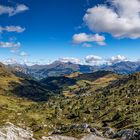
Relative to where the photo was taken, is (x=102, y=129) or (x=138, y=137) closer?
(x=138, y=137)

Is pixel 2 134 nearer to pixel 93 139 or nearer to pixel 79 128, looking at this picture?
pixel 93 139

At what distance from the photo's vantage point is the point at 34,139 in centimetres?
15938

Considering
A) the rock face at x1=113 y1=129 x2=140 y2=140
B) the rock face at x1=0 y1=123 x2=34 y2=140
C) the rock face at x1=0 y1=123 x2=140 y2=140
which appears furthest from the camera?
the rock face at x1=113 y1=129 x2=140 y2=140

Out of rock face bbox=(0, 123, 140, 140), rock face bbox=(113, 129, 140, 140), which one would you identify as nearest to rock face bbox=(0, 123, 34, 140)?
rock face bbox=(0, 123, 140, 140)

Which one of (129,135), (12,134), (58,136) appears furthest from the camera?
(58,136)

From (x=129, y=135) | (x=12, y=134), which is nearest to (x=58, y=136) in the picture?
(x=12, y=134)

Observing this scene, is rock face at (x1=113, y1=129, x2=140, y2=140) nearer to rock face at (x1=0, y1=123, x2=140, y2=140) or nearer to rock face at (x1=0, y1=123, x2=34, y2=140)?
rock face at (x1=0, y1=123, x2=140, y2=140)

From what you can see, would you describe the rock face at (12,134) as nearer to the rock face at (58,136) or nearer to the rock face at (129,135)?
the rock face at (58,136)

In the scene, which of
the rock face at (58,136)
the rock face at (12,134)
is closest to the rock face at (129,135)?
the rock face at (58,136)

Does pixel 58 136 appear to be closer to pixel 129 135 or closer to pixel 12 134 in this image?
pixel 12 134

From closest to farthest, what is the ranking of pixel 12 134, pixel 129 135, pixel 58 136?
pixel 12 134, pixel 129 135, pixel 58 136

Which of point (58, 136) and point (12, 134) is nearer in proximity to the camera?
point (12, 134)

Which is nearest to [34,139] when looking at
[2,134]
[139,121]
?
[2,134]

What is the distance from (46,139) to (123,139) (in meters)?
41.7
